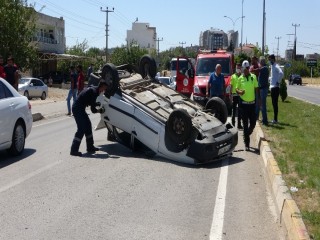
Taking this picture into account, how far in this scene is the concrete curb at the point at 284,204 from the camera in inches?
213

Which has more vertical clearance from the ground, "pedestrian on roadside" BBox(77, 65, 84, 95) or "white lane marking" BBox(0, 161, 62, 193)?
"pedestrian on roadside" BBox(77, 65, 84, 95)

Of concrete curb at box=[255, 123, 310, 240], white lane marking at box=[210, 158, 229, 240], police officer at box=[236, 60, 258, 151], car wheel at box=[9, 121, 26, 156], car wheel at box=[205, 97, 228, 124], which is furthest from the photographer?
police officer at box=[236, 60, 258, 151]

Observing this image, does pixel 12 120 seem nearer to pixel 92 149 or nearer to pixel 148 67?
pixel 92 149

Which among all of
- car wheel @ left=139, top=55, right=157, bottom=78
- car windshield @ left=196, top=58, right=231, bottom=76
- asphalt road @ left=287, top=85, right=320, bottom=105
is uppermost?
car wheel @ left=139, top=55, right=157, bottom=78

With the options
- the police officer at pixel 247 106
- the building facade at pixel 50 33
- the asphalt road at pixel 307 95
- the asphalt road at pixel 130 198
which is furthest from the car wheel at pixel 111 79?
the building facade at pixel 50 33

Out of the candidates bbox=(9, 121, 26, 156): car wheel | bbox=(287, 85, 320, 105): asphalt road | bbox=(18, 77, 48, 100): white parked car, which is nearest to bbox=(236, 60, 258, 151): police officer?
bbox=(9, 121, 26, 156): car wheel

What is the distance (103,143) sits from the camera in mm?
12656

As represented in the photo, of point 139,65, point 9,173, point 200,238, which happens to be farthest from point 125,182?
point 139,65

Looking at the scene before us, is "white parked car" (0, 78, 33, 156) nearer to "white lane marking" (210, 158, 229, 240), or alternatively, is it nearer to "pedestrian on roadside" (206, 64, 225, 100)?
"white lane marking" (210, 158, 229, 240)

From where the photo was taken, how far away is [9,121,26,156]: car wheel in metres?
10.5

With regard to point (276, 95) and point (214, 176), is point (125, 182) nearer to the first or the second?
point (214, 176)

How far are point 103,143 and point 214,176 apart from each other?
4.15 meters

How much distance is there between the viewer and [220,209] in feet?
23.1

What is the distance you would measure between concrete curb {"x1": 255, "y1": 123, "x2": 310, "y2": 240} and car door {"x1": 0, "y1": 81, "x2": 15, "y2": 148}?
4782 mm
